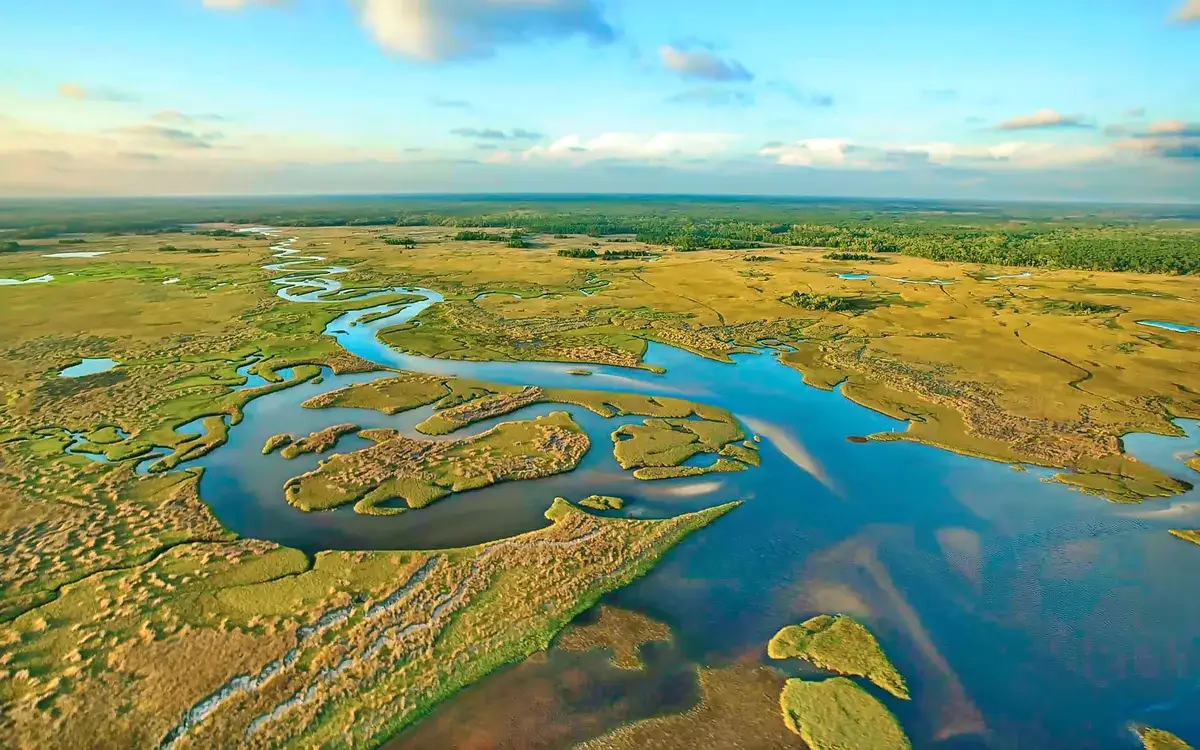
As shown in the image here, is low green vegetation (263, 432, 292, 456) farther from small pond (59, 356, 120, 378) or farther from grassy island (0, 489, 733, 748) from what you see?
small pond (59, 356, 120, 378)

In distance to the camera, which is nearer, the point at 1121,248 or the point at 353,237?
the point at 1121,248

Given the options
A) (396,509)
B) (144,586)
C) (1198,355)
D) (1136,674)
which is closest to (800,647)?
(1136,674)

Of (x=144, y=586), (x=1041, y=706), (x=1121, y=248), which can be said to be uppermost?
(x=1121, y=248)

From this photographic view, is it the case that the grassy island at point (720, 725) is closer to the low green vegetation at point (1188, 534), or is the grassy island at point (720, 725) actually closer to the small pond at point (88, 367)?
the low green vegetation at point (1188, 534)

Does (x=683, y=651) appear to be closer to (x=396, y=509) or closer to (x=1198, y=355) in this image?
(x=396, y=509)

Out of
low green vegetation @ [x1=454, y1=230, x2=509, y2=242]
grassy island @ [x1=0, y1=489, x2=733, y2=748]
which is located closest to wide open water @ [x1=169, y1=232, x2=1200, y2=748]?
grassy island @ [x1=0, y1=489, x2=733, y2=748]

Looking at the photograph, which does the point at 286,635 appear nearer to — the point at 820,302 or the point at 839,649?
the point at 839,649
